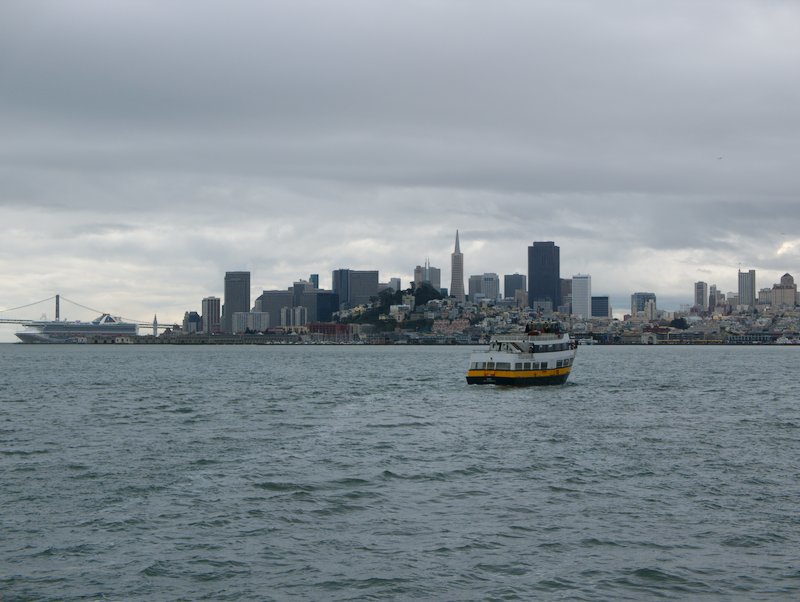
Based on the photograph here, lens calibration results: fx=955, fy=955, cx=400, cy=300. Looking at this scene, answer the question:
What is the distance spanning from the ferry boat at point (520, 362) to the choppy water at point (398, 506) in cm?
2786

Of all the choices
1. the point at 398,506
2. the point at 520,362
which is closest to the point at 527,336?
the point at 520,362

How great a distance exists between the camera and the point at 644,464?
38656 millimetres

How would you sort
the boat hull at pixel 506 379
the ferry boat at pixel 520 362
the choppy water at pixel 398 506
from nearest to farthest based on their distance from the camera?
1. the choppy water at pixel 398 506
2. the boat hull at pixel 506 379
3. the ferry boat at pixel 520 362

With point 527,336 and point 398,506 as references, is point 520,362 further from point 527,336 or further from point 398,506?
point 398,506

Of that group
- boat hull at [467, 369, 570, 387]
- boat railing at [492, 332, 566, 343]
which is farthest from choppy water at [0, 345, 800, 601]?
boat railing at [492, 332, 566, 343]

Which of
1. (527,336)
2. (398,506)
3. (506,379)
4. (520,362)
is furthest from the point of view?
(527,336)

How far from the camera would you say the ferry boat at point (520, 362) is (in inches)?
3474

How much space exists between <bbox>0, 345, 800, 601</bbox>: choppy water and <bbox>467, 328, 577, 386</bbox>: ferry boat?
27.9 meters

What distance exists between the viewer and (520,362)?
291ft

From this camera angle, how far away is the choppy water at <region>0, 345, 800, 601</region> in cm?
2153

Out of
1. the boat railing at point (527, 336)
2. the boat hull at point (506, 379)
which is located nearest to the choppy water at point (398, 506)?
the boat hull at point (506, 379)

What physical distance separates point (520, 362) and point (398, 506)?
60.2m

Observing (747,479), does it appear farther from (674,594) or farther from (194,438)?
(194,438)

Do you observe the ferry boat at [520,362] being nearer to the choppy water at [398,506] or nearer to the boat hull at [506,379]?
the boat hull at [506,379]
